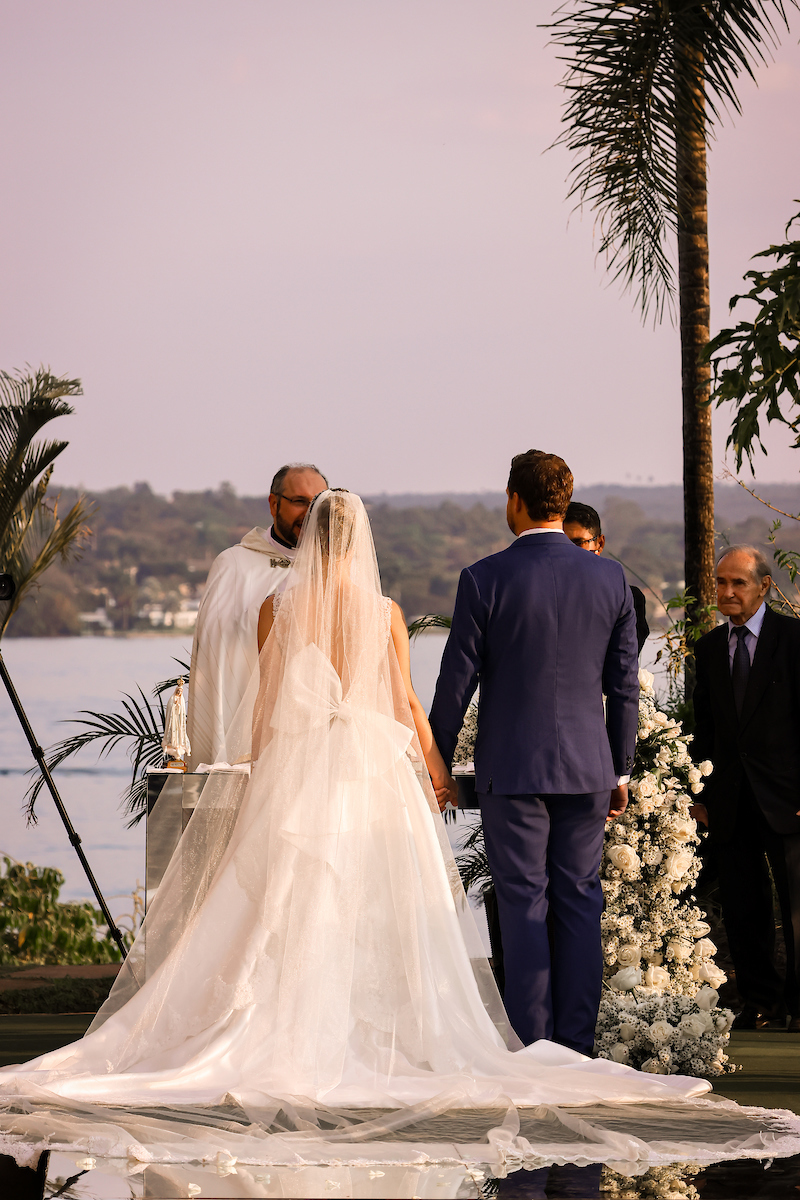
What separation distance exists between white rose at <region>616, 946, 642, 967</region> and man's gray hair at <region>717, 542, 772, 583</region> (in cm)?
153

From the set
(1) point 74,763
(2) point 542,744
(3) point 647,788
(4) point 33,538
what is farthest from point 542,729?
(1) point 74,763

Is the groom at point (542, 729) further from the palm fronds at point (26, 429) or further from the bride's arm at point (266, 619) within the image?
the palm fronds at point (26, 429)

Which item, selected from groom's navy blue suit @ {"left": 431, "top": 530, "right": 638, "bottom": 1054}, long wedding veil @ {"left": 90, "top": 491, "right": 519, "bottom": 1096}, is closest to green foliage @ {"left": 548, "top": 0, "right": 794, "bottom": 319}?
groom's navy blue suit @ {"left": 431, "top": 530, "right": 638, "bottom": 1054}

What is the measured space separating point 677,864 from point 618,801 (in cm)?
42

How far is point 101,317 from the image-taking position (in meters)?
34.2

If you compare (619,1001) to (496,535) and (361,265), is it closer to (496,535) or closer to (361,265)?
(496,535)

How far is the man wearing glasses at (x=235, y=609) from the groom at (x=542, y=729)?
90 cm

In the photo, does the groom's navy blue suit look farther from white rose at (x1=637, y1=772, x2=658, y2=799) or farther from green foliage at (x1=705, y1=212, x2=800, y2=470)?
green foliage at (x1=705, y1=212, x2=800, y2=470)

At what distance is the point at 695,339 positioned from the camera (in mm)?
7473

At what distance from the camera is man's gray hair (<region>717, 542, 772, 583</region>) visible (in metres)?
4.81

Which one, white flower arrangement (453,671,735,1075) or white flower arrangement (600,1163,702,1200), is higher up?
white flower arrangement (453,671,735,1075)

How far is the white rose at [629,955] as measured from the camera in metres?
4.31

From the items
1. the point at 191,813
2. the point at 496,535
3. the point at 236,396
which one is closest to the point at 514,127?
the point at 496,535

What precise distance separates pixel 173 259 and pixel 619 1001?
32429 millimetres
